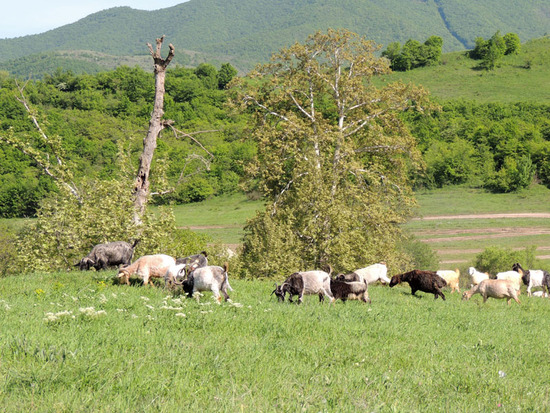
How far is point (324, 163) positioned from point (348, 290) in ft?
64.2

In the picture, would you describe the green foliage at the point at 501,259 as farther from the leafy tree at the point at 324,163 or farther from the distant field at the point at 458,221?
the leafy tree at the point at 324,163

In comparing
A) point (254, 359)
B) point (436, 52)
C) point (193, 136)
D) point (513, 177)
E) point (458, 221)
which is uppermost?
point (436, 52)

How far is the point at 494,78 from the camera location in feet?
528

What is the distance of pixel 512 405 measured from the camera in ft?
20.9

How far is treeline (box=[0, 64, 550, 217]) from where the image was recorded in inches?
4008

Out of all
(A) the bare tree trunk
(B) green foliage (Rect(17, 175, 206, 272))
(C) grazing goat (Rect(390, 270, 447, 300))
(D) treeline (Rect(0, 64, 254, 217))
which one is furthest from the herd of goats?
(D) treeline (Rect(0, 64, 254, 217))

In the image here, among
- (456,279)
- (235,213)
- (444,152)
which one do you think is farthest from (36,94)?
(456,279)

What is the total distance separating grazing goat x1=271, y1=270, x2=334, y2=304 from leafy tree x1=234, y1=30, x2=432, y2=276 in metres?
15.2

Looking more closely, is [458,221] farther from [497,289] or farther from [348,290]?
[348,290]

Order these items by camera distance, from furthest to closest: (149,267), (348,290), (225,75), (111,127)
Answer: (225,75), (111,127), (348,290), (149,267)

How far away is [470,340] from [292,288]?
4.89m

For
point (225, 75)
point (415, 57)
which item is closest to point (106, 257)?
point (225, 75)

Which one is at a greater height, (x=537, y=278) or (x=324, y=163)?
(x=324, y=163)

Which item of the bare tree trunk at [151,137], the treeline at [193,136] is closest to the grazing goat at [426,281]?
the bare tree trunk at [151,137]
